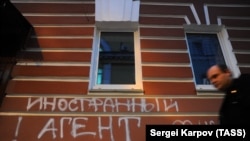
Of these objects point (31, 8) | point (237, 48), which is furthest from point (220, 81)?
point (31, 8)

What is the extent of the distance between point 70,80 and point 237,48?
259cm

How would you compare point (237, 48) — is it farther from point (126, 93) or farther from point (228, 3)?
point (126, 93)

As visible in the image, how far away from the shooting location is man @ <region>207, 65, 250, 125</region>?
192 cm

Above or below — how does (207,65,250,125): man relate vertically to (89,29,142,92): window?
below

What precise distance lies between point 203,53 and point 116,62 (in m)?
1.40

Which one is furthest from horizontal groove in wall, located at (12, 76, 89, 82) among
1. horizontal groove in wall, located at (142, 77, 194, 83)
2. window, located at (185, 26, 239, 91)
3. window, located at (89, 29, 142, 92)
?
window, located at (185, 26, 239, 91)

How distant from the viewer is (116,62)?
4156 mm

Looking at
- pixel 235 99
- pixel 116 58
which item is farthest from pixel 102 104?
pixel 235 99

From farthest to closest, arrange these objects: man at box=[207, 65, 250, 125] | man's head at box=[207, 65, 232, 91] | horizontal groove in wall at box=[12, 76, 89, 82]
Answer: horizontal groove in wall at box=[12, 76, 89, 82] → man's head at box=[207, 65, 232, 91] → man at box=[207, 65, 250, 125]

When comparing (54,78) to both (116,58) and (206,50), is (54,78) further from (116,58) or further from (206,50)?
(206,50)

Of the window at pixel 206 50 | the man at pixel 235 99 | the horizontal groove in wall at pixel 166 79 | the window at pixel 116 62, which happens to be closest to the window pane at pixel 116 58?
the window at pixel 116 62

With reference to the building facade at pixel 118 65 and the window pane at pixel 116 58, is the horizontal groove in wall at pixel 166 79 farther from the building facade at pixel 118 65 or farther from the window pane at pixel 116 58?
the window pane at pixel 116 58

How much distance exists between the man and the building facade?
1439 millimetres

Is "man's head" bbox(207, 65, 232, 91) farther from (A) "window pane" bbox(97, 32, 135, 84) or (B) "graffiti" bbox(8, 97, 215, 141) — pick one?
(A) "window pane" bbox(97, 32, 135, 84)
